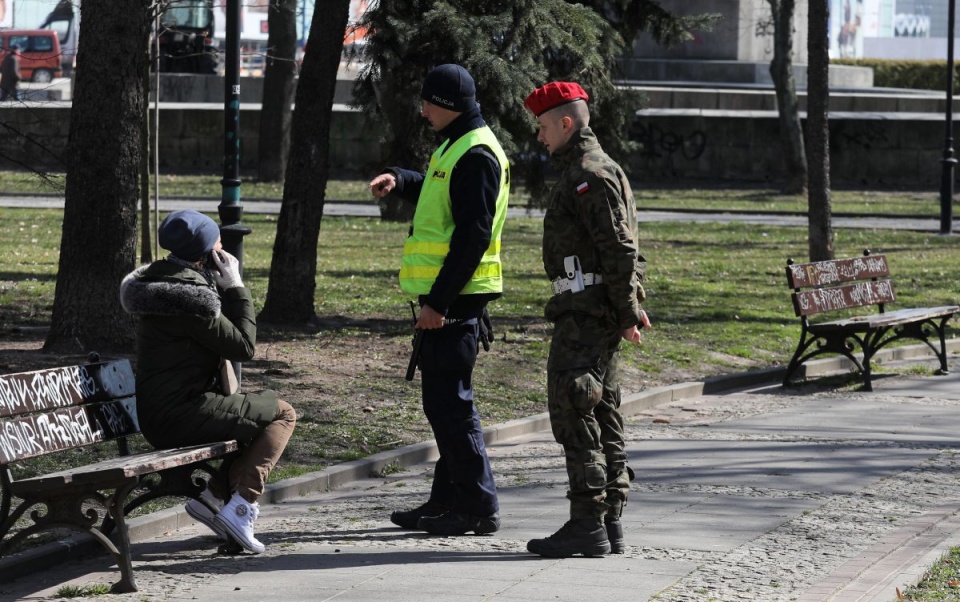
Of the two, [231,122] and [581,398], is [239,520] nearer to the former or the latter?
[581,398]

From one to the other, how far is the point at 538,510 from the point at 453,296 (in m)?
1.49

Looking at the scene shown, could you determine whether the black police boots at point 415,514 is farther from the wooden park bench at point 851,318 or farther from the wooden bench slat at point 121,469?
the wooden park bench at point 851,318

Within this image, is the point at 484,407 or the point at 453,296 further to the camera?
the point at 484,407

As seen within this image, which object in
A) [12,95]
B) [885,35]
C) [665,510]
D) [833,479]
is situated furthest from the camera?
[885,35]

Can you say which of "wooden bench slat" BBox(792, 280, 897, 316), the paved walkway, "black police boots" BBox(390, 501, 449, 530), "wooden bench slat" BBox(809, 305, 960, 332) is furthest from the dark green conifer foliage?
"black police boots" BBox(390, 501, 449, 530)

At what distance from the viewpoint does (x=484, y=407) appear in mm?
9836

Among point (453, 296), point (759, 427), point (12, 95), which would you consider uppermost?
point (12, 95)

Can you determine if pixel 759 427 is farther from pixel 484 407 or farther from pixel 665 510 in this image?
pixel 665 510

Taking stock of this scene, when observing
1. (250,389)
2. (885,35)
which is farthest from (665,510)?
(885,35)

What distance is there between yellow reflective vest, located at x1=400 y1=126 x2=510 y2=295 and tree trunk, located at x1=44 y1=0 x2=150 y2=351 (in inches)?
175

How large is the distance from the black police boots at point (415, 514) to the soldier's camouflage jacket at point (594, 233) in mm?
1131

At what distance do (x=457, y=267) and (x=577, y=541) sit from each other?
1.22 m

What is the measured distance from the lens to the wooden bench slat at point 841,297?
11750mm

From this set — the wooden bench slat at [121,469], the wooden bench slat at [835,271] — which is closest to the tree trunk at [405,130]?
the wooden bench slat at [835,271]
